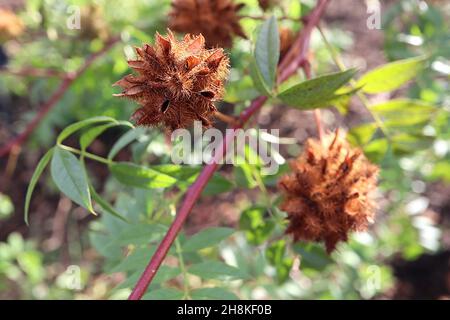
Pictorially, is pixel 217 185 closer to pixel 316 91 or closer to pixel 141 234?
pixel 141 234

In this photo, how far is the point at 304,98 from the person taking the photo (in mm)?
1271

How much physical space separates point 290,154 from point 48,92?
1428 mm

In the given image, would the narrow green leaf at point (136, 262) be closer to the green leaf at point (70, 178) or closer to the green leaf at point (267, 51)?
the green leaf at point (70, 178)

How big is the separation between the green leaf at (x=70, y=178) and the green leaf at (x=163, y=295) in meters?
0.33

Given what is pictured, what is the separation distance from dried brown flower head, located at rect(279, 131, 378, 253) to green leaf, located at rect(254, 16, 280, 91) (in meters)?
0.26

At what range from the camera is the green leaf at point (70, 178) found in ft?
3.66

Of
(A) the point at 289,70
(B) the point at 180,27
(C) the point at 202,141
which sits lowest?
(C) the point at 202,141

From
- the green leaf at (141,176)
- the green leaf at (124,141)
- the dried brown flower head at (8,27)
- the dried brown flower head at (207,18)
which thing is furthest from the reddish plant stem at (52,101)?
the green leaf at (141,176)

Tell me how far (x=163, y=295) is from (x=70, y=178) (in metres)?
Result: 0.41

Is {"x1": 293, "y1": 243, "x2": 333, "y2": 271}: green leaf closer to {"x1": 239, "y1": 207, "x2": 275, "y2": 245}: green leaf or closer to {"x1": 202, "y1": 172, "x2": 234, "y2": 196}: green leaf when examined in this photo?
{"x1": 239, "y1": 207, "x2": 275, "y2": 245}: green leaf

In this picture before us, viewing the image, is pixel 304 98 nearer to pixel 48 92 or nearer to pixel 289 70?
pixel 289 70
